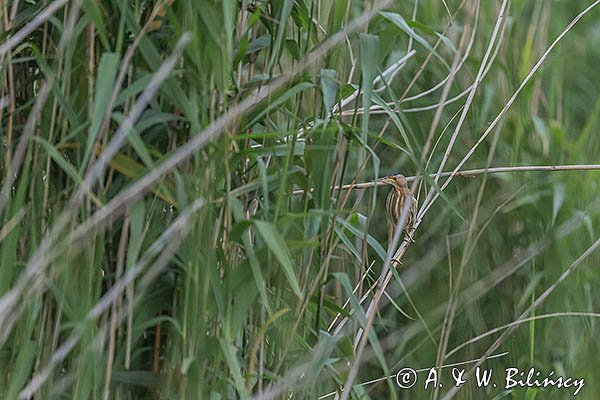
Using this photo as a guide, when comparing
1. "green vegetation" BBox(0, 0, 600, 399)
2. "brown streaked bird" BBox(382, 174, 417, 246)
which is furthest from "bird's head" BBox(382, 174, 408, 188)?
"green vegetation" BBox(0, 0, 600, 399)

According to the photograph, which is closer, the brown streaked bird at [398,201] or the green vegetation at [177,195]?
the green vegetation at [177,195]

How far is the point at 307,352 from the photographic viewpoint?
1.29 m

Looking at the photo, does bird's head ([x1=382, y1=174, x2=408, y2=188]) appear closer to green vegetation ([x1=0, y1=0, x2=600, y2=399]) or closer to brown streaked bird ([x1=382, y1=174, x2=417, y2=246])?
brown streaked bird ([x1=382, y1=174, x2=417, y2=246])

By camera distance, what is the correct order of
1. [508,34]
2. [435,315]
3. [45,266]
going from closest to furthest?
[45,266], [435,315], [508,34]

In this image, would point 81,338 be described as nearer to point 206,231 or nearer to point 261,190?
point 206,231

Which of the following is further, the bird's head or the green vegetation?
the bird's head

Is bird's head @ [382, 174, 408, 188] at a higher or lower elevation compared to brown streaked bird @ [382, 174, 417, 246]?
higher

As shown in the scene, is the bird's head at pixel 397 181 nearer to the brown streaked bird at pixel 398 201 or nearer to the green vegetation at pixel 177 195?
the brown streaked bird at pixel 398 201

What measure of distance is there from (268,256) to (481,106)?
36.4 inches

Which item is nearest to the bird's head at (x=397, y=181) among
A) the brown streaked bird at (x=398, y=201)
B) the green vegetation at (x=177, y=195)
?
the brown streaked bird at (x=398, y=201)

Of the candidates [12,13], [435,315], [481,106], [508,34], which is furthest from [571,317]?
[12,13]

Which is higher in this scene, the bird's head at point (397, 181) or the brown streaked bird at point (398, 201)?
the bird's head at point (397, 181)

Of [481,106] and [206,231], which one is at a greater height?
[206,231]

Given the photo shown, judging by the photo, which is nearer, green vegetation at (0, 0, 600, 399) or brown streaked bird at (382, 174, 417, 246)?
green vegetation at (0, 0, 600, 399)
